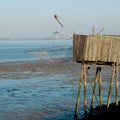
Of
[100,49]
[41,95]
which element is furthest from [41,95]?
[100,49]

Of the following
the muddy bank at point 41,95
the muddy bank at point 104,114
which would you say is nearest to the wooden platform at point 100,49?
the muddy bank at point 104,114

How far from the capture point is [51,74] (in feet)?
185

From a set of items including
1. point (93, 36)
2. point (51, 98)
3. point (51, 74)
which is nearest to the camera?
point (93, 36)

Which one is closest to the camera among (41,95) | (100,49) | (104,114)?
(100,49)

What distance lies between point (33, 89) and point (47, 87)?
1.72m

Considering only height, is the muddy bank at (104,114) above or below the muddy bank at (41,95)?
above

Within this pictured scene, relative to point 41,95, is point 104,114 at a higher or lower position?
higher

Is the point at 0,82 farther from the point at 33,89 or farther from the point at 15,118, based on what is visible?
the point at 15,118

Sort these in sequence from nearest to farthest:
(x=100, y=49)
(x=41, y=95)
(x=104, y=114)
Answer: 1. (x=100, y=49)
2. (x=104, y=114)
3. (x=41, y=95)

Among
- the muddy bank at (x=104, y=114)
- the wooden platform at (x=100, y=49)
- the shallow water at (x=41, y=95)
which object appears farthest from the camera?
the shallow water at (x=41, y=95)

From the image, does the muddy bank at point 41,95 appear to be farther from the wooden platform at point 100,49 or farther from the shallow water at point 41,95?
the wooden platform at point 100,49

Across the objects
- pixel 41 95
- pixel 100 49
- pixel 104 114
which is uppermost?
pixel 100 49

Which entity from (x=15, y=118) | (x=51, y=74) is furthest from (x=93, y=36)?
(x=51, y=74)

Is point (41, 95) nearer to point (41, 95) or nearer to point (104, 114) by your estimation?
point (41, 95)
